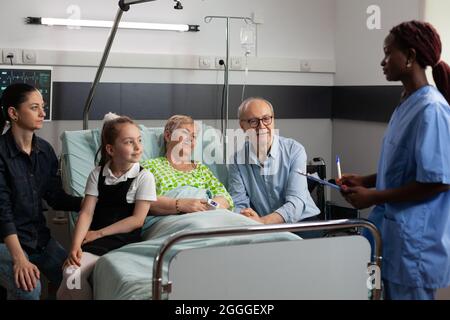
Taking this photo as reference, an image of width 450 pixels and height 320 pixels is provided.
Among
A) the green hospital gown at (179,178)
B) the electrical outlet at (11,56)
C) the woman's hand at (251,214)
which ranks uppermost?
the electrical outlet at (11,56)

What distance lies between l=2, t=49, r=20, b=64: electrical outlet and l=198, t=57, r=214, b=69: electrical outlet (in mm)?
1288

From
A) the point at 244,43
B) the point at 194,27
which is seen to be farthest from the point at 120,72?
the point at 244,43

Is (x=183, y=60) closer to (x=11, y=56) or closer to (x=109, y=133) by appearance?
(x=11, y=56)

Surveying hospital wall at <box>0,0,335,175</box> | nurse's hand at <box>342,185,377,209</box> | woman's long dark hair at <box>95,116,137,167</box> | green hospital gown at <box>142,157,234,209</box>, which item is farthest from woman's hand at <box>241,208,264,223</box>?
hospital wall at <box>0,0,335,175</box>

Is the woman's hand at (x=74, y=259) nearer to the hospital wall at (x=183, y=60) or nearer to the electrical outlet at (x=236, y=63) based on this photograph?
the hospital wall at (x=183, y=60)

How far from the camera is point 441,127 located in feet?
7.07

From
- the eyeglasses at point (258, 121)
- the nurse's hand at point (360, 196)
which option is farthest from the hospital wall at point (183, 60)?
the nurse's hand at point (360, 196)

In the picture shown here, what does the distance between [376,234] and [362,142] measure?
8.75 ft

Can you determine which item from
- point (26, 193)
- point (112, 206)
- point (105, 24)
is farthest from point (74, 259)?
point (105, 24)

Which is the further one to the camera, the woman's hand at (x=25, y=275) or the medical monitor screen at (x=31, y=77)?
the medical monitor screen at (x=31, y=77)

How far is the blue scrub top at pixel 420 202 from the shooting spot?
7.00ft

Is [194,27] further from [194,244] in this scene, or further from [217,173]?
[194,244]

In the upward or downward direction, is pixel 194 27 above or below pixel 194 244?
above

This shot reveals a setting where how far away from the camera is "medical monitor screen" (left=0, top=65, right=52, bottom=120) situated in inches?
163
